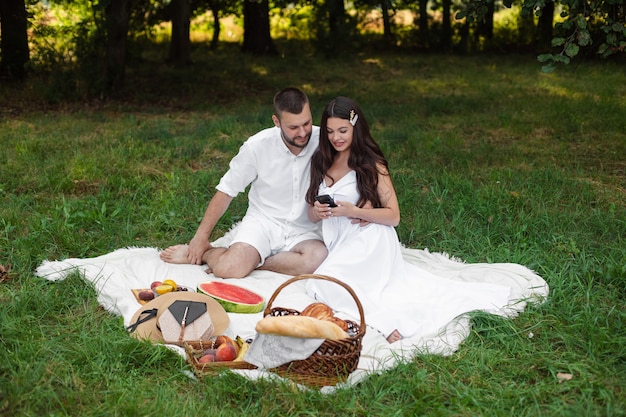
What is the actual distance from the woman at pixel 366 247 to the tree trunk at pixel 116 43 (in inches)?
280

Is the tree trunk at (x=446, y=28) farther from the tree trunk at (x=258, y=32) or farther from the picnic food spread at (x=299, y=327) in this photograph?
the picnic food spread at (x=299, y=327)

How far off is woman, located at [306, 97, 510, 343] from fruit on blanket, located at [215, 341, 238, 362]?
98cm

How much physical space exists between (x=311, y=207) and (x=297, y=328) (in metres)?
1.98

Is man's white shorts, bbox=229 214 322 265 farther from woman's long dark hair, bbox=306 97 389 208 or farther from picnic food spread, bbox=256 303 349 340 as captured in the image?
picnic food spread, bbox=256 303 349 340

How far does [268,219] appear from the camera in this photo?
5500mm

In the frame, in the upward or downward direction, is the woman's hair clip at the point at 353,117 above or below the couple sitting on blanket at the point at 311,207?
above

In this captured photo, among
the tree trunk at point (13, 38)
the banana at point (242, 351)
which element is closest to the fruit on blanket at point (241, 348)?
the banana at point (242, 351)

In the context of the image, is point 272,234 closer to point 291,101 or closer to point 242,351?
point 291,101

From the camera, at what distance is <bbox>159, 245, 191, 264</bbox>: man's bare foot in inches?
212

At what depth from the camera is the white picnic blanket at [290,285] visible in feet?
13.2

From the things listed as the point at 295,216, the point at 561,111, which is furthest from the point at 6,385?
the point at 561,111

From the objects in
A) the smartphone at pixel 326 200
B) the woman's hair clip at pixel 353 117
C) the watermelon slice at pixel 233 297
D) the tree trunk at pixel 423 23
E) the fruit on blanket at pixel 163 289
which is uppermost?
the tree trunk at pixel 423 23

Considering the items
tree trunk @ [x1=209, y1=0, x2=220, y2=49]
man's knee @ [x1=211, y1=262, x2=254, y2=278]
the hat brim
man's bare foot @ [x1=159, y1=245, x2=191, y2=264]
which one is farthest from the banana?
tree trunk @ [x1=209, y1=0, x2=220, y2=49]

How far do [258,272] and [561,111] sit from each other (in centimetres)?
633
